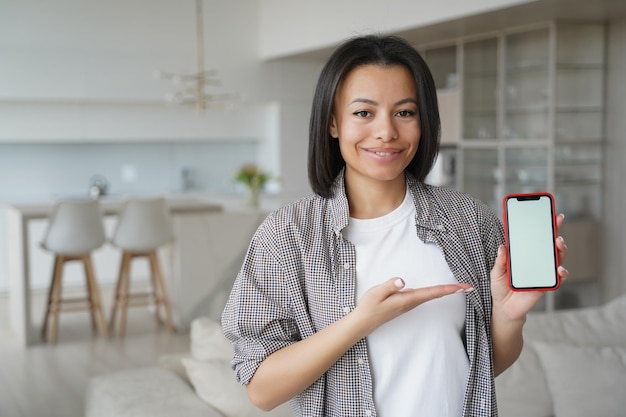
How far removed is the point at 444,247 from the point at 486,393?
24 cm

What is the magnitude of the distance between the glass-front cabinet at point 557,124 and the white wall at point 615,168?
0.22 ft

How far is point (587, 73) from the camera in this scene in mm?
6453

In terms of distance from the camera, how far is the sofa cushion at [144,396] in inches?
103

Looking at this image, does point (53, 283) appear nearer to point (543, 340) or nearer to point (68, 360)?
point (68, 360)

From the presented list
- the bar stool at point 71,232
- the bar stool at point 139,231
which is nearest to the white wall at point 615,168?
the bar stool at point 139,231

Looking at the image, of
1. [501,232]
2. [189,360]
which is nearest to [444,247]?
[501,232]

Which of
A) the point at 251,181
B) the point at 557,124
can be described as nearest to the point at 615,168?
the point at 557,124

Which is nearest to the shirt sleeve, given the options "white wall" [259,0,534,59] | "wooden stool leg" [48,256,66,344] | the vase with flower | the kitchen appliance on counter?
"white wall" [259,0,534,59]

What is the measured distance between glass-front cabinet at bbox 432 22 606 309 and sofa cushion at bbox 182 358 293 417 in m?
4.25

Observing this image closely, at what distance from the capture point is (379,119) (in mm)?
1338

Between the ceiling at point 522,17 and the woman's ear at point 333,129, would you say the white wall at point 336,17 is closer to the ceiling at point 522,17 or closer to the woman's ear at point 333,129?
the ceiling at point 522,17

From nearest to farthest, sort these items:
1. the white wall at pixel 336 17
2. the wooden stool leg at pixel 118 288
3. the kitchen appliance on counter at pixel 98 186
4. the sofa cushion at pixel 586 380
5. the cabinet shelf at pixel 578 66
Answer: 1. the sofa cushion at pixel 586 380
2. the white wall at pixel 336 17
3. the cabinet shelf at pixel 578 66
4. the wooden stool leg at pixel 118 288
5. the kitchen appliance on counter at pixel 98 186

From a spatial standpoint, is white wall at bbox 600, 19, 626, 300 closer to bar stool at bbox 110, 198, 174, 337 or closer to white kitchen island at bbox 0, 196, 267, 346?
white kitchen island at bbox 0, 196, 267, 346

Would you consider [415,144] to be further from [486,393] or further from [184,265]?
[184,265]
